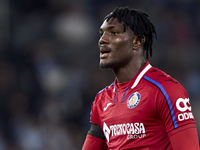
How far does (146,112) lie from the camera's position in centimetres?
258

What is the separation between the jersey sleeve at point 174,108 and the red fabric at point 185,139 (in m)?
0.03

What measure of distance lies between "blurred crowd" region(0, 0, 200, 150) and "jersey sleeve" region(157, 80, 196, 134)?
4525 millimetres

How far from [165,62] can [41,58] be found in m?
2.61

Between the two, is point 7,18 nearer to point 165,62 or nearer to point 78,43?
point 78,43

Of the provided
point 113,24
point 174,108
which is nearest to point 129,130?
point 174,108

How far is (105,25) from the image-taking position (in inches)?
117

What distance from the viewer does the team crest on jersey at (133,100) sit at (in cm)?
268

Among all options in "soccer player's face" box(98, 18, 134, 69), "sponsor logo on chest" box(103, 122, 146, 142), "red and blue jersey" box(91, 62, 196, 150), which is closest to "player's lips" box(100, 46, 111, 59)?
"soccer player's face" box(98, 18, 134, 69)

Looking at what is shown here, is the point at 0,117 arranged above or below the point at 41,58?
below

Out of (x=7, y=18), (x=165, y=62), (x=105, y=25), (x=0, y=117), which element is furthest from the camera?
(x=7, y=18)

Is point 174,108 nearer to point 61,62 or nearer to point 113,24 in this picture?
point 113,24

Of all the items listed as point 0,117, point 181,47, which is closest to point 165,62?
point 181,47

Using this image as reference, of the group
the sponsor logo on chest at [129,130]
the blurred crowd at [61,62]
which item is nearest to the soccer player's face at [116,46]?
the sponsor logo on chest at [129,130]

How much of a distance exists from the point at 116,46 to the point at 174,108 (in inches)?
29.3
